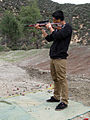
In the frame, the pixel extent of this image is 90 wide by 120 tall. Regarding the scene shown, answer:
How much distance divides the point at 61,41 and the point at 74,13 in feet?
129

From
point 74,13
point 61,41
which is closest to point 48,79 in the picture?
point 61,41

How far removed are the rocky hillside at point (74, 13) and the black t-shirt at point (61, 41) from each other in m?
31.4

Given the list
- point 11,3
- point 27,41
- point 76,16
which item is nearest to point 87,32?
point 76,16

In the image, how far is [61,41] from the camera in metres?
3.81

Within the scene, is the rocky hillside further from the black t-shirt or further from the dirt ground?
the black t-shirt

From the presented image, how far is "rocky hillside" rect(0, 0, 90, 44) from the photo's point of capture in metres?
36.0

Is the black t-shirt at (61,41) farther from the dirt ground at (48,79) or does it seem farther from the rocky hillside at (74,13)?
the rocky hillside at (74,13)

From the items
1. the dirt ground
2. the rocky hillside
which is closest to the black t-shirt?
the dirt ground

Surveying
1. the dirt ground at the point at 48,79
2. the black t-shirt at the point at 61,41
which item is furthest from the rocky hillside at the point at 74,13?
the black t-shirt at the point at 61,41

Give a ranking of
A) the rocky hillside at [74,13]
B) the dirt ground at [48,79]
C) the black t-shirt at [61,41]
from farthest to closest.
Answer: the rocky hillside at [74,13] < the dirt ground at [48,79] < the black t-shirt at [61,41]

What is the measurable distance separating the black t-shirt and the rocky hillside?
103 feet

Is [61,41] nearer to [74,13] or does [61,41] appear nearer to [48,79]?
[48,79]

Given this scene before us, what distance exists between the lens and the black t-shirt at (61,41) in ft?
12.0

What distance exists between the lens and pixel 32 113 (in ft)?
12.1
